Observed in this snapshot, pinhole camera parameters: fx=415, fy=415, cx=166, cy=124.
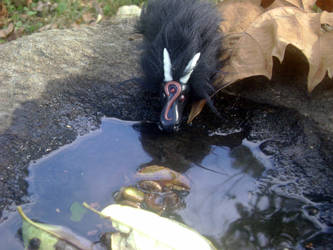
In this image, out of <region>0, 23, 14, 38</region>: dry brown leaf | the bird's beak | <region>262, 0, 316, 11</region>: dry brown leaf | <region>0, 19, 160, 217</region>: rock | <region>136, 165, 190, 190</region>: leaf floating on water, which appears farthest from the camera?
<region>0, 23, 14, 38</region>: dry brown leaf

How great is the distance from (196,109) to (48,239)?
1.05 m

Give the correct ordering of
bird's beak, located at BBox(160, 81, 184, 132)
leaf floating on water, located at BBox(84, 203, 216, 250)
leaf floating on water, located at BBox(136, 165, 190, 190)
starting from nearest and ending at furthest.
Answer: leaf floating on water, located at BBox(84, 203, 216, 250) → leaf floating on water, located at BBox(136, 165, 190, 190) → bird's beak, located at BBox(160, 81, 184, 132)

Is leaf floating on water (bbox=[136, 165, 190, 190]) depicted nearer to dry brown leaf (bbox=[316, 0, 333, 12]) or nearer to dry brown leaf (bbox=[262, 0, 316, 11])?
dry brown leaf (bbox=[262, 0, 316, 11])

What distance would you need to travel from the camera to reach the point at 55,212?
5.43ft

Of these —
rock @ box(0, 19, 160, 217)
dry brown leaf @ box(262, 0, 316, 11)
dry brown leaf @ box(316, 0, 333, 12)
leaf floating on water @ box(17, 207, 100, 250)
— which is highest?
dry brown leaf @ box(262, 0, 316, 11)

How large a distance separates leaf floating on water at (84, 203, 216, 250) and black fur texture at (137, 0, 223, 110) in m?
0.80

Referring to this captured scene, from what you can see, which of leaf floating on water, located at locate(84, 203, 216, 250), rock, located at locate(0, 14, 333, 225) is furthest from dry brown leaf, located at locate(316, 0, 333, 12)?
leaf floating on water, located at locate(84, 203, 216, 250)

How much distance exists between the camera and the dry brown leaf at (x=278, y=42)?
2062 millimetres

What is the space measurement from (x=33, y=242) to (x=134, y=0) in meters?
3.54

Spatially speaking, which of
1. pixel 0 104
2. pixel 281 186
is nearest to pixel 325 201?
pixel 281 186

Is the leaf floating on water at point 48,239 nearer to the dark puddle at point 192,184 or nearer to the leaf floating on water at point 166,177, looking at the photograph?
the dark puddle at point 192,184

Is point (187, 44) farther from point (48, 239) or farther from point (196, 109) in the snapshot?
point (48, 239)

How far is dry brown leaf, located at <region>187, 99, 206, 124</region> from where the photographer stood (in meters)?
2.21

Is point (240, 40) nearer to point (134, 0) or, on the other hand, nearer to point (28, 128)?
point (28, 128)
